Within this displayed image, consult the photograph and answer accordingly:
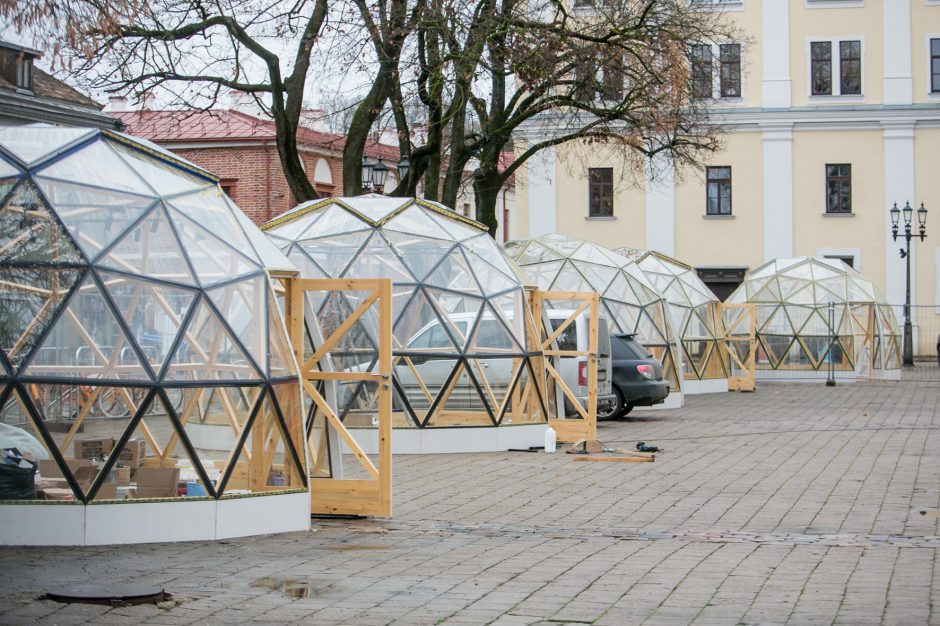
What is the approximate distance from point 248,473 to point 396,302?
23.3 ft

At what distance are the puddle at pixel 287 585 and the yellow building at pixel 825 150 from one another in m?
39.0

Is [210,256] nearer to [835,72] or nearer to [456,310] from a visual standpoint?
[456,310]

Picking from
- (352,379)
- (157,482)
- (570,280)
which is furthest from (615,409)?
(157,482)

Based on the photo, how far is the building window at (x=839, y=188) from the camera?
4741 centimetres

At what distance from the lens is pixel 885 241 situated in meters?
47.2

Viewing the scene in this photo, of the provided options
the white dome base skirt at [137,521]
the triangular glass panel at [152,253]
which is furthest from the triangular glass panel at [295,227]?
the white dome base skirt at [137,521]

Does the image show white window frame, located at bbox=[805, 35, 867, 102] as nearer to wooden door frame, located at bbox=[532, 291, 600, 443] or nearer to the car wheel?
the car wheel

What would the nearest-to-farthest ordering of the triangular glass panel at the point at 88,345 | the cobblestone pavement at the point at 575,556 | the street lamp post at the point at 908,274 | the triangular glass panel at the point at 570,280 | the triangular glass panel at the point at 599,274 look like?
1. the cobblestone pavement at the point at 575,556
2. the triangular glass panel at the point at 88,345
3. the triangular glass panel at the point at 570,280
4. the triangular glass panel at the point at 599,274
5. the street lamp post at the point at 908,274

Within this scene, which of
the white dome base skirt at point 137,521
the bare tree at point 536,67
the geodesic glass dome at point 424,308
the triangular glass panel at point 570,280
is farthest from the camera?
the triangular glass panel at point 570,280

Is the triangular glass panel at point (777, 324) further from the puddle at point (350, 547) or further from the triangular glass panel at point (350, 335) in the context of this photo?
the puddle at point (350, 547)

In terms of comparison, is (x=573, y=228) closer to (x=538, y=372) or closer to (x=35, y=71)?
(x=35, y=71)

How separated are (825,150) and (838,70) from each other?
2861mm

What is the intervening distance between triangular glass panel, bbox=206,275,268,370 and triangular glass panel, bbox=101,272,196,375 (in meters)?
0.29

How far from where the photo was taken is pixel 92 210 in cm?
1042
